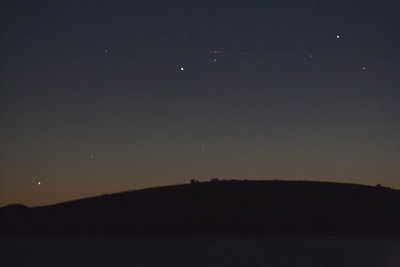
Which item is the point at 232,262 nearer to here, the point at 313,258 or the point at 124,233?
the point at 313,258

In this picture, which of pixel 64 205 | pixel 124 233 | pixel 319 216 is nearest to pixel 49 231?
pixel 124 233

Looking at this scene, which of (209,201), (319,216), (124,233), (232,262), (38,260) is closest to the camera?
(232,262)

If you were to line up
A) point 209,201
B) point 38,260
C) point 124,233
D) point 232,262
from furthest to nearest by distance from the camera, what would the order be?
point 209,201, point 124,233, point 38,260, point 232,262

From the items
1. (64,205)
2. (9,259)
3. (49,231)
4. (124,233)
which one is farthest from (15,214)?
(9,259)

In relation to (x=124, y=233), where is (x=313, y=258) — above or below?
below

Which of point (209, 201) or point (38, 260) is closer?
point (38, 260)

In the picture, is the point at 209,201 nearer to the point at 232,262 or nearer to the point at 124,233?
the point at 124,233

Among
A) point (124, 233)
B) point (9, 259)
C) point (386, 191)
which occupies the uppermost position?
point (386, 191)
